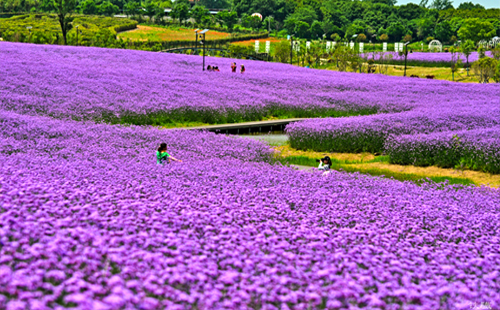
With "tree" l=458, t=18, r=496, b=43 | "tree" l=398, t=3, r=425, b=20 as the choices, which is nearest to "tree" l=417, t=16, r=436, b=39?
"tree" l=398, t=3, r=425, b=20

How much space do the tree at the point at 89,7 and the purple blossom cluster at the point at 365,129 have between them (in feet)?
465

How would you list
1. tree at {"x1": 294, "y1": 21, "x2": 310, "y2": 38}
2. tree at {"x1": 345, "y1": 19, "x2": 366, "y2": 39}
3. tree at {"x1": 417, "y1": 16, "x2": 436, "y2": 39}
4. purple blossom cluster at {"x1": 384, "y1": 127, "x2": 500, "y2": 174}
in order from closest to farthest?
1. purple blossom cluster at {"x1": 384, "y1": 127, "x2": 500, "y2": 174}
2. tree at {"x1": 345, "y1": 19, "x2": 366, "y2": 39}
3. tree at {"x1": 417, "y1": 16, "x2": 436, "y2": 39}
4. tree at {"x1": 294, "y1": 21, "x2": 310, "y2": 38}

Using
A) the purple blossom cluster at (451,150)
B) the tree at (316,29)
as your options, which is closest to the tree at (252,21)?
the tree at (316,29)

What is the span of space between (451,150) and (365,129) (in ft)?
11.1

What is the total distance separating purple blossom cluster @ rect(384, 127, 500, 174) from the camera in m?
14.3

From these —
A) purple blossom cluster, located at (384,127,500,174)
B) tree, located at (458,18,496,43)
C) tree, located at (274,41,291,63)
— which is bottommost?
purple blossom cluster, located at (384,127,500,174)

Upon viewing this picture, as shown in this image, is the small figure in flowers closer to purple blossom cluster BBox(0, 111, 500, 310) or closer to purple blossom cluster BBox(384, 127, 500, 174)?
purple blossom cluster BBox(0, 111, 500, 310)

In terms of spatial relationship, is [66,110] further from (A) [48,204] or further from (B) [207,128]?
(A) [48,204]

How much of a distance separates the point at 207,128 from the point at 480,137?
33.9 ft

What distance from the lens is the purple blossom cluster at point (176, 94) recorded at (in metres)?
20.0

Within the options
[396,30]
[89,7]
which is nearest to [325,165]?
[89,7]

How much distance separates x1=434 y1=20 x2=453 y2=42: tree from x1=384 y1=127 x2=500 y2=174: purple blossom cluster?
150750 millimetres

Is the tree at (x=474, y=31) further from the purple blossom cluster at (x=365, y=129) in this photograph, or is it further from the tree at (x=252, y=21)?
the purple blossom cluster at (x=365, y=129)

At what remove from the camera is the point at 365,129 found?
17.4 m
